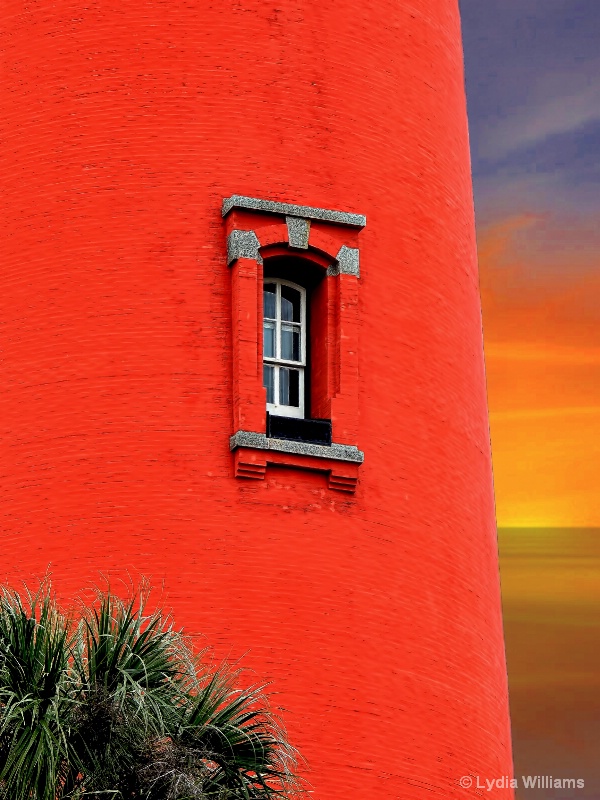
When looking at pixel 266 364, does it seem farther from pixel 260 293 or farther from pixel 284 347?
pixel 260 293

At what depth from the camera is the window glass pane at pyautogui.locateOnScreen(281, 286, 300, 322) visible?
860 inches

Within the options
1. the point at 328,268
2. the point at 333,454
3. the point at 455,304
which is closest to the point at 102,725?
the point at 333,454

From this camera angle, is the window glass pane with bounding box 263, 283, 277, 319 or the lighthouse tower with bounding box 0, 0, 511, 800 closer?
the lighthouse tower with bounding box 0, 0, 511, 800

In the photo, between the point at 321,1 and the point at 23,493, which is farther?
the point at 321,1

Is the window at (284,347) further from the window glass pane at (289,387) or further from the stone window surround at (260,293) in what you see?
the stone window surround at (260,293)

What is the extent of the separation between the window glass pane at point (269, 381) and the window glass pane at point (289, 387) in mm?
92

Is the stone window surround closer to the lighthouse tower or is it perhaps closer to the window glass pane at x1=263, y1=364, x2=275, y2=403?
the lighthouse tower

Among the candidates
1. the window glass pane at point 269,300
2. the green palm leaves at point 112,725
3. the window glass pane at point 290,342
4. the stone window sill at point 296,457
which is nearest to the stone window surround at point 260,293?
the stone window sill at point 296,457

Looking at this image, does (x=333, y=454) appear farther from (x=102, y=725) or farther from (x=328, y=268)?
(x=102, y=725)

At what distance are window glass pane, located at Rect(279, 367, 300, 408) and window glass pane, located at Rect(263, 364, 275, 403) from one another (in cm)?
9

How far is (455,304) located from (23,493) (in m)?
5.51

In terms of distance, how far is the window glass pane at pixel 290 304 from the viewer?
71.7 ft

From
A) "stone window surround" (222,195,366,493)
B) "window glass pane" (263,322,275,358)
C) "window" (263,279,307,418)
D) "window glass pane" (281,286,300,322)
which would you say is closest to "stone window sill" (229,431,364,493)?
"stone window surround" (222,195,366,493)

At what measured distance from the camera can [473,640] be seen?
21906mm
